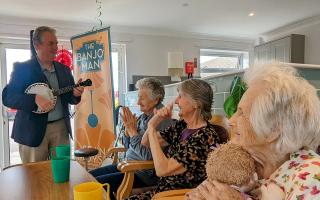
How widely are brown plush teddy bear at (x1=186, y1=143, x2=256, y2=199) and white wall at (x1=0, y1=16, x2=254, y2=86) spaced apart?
13.2ft

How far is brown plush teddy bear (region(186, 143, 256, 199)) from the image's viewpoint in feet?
2.74

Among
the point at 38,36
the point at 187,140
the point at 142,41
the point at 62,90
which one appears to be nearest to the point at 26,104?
the point at 62,90

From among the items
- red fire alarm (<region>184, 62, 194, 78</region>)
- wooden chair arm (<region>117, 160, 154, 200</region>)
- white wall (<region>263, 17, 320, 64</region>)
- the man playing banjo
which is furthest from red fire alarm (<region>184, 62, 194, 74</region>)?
wooden chair arm (<region>117, 160, 154, 200</region>)

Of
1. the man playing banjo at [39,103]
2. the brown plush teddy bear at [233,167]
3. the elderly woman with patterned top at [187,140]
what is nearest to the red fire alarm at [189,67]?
the man playing banjo at [39,103]

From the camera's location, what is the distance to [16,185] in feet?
4.03

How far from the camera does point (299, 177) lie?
71cm

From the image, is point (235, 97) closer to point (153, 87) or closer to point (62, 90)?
point (153, 87)

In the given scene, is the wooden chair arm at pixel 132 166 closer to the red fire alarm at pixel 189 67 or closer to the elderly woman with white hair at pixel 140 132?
the elderly woman with white hair at pixel 140 132

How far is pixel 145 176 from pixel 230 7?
2939 mm

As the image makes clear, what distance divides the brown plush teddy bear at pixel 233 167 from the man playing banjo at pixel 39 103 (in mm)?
1447

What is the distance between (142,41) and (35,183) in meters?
3.93

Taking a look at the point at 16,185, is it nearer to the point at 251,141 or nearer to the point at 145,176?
the point at 145,176

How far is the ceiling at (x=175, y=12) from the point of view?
3.59m

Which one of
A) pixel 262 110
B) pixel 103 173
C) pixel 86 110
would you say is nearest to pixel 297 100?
pixel 262 110
